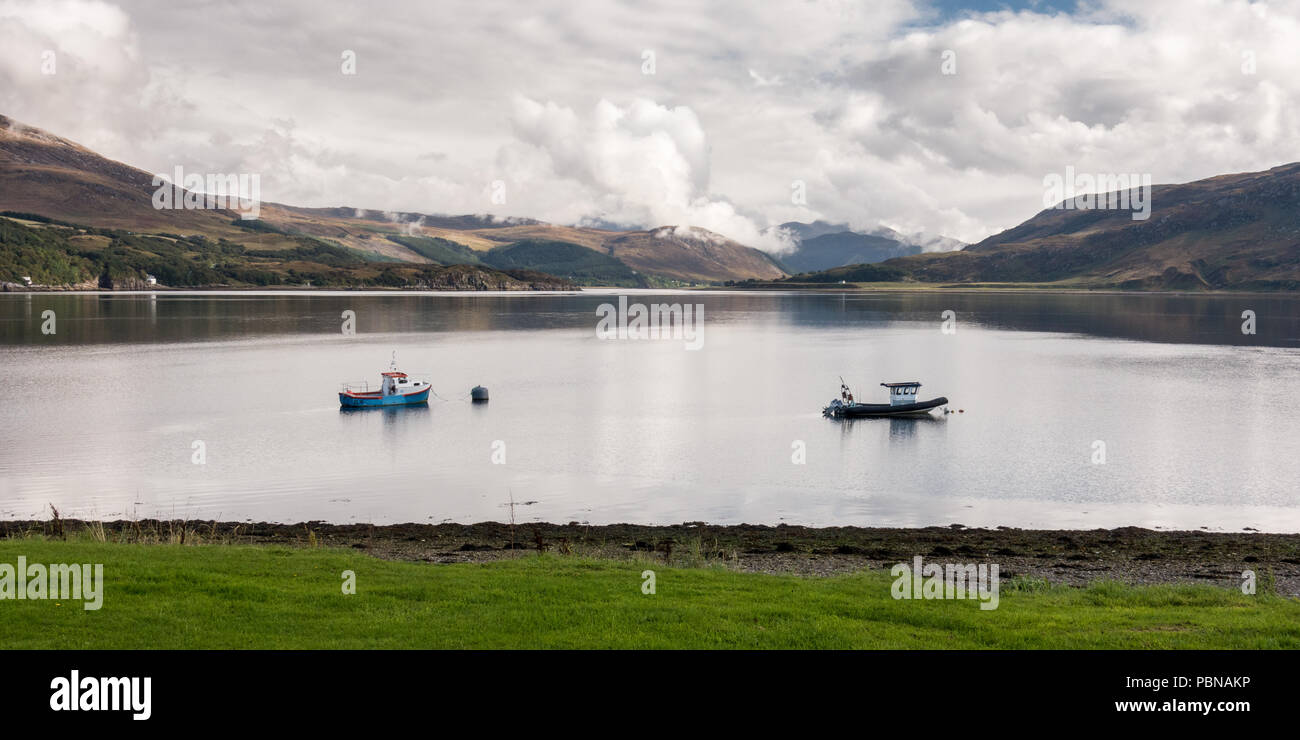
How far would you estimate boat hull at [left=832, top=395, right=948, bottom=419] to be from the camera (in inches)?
2514

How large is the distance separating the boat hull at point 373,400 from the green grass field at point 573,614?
49.0 metres

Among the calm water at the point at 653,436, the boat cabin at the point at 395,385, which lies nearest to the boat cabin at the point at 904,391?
the calm water at the point at 653,436

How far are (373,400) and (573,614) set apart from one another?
185ft

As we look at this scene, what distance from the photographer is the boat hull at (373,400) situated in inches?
2611

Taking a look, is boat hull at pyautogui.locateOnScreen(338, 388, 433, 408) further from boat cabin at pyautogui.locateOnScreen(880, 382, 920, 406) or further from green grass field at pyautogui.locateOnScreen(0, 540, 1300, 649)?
green grass field at pyautogui.locateOnScreen(0, 540, 1300, 649)

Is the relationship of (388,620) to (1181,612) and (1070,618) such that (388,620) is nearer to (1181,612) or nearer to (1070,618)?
(1070,618)

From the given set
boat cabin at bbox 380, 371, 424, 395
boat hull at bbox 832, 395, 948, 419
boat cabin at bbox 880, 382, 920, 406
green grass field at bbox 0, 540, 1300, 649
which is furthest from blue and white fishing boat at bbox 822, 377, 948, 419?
green grass field at bbox 0, 540, 1300, 649

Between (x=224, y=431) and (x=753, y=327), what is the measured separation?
116834 mm

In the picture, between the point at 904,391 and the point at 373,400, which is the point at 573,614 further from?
the point at 904,391

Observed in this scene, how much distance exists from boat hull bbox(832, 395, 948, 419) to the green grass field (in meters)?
45.9

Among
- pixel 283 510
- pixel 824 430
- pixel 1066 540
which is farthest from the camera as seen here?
pixel 824 430

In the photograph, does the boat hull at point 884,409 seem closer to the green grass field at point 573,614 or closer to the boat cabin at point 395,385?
the boat cabin at point 395,385
